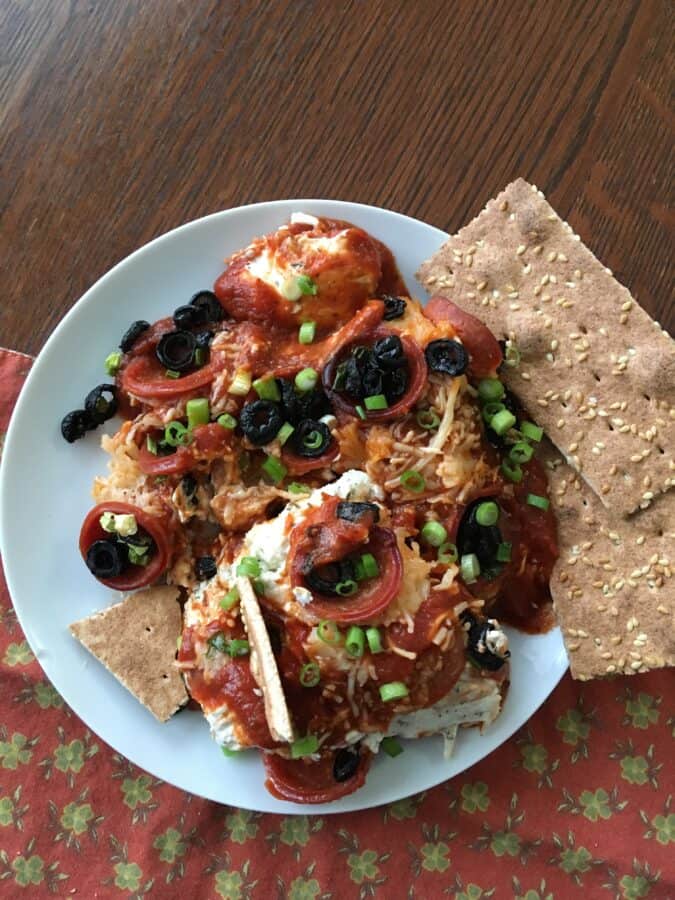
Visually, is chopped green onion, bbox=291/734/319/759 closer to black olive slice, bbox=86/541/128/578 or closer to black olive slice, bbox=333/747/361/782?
black olive slice, bbox=333/747/361/782

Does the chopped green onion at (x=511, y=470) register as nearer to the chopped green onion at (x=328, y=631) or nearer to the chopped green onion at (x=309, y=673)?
the chopped green onion at (x=328, y=631)

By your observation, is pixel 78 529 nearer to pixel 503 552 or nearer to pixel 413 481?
pixel 413 481

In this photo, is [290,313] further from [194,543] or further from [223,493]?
[194,543]

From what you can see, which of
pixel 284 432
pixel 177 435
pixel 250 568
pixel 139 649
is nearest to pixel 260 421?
pixel 284 432

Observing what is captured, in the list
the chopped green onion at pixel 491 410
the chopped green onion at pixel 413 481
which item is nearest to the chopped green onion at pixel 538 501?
the chopped green onion at pixel 491 410

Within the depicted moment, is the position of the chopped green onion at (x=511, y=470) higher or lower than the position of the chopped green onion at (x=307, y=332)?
lower

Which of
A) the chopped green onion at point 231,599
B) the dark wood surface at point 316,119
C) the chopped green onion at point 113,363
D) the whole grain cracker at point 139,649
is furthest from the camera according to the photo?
the dark wood surface at point 316,119

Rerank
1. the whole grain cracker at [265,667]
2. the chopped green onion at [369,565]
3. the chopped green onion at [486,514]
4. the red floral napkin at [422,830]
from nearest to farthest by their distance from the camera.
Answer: the whole grain cracker at [265,667] < the chopped green onion at [369,565] < the chopped green onion at [486,514] < the red floral napkin at [422,830]
